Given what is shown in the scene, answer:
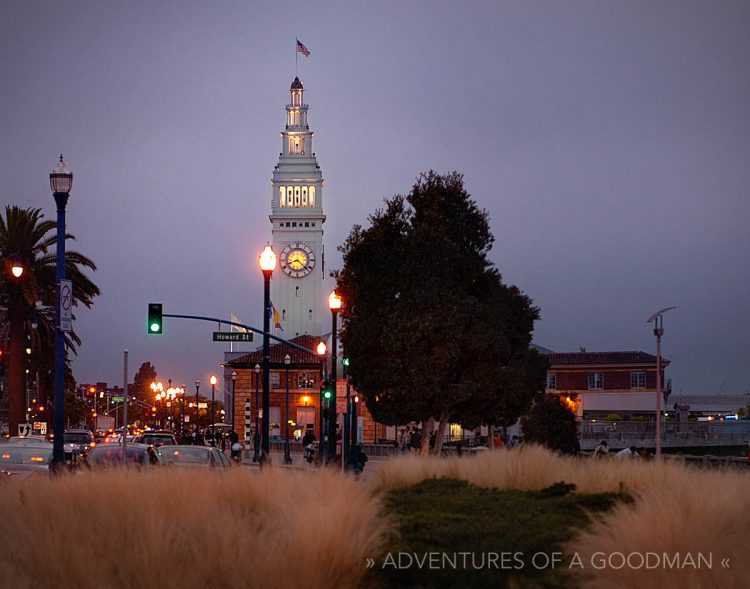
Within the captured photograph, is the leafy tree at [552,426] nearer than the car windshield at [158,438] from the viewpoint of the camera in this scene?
No

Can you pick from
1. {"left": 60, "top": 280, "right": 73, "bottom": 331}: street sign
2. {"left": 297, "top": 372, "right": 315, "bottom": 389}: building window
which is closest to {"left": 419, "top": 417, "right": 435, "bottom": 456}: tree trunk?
{"left": 60, "top": 280, "right": 73, "bottom": 331}: street sign

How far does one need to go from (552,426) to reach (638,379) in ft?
172

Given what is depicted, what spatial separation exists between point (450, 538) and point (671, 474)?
5.61 m

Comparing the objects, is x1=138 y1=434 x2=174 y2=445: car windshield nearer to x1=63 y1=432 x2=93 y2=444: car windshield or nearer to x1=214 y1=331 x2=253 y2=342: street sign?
x1=214 y1=331 x2=253 y2=342: street sign

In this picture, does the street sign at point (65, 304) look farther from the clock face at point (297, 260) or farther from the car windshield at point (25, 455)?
the clock face at point (297, 260)

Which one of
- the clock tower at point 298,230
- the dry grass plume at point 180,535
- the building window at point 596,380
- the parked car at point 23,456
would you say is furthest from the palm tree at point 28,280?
the clock tower at point 298,230

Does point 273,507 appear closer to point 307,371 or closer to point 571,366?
point 307,371

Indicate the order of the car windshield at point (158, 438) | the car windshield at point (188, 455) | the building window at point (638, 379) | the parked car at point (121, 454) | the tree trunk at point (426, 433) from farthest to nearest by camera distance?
the building window at point (638, 379) < the tree trunk at point (426, 433) < the car windshield at point (158, 438) < the car windshield at point (188, 455) < the parked car at point (121, 454)

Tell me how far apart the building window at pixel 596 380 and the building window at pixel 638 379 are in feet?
9.21

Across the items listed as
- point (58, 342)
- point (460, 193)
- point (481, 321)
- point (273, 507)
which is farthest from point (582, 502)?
point (460, 193)

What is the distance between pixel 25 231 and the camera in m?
47.0

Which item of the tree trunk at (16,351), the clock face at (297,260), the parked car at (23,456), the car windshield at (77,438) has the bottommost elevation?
the car windshield at (77,438)

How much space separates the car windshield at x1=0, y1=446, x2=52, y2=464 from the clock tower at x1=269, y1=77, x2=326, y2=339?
4444 inches

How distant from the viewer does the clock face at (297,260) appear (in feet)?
470
